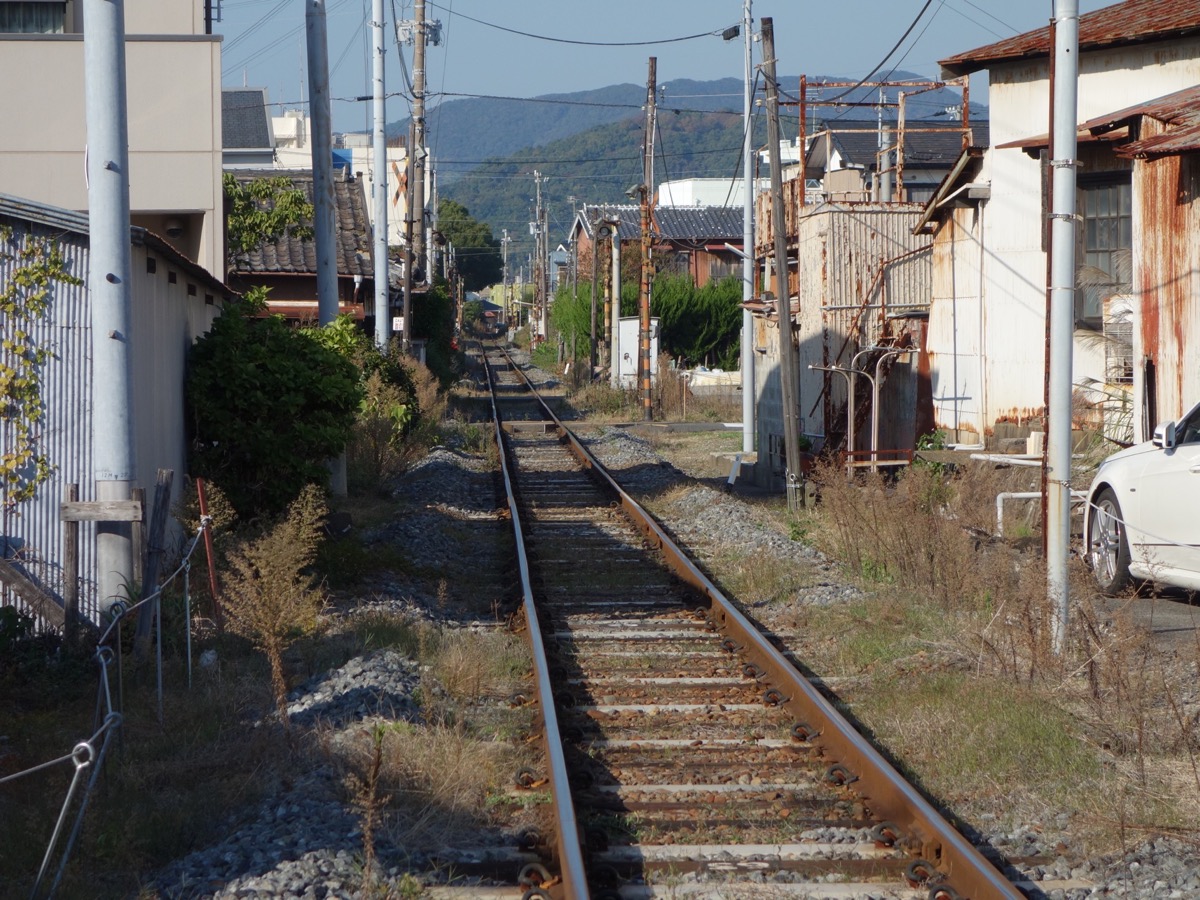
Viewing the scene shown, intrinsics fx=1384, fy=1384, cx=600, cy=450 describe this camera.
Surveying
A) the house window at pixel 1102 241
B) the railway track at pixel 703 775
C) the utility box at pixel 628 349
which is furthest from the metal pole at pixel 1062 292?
the utility box at pixel 628 349

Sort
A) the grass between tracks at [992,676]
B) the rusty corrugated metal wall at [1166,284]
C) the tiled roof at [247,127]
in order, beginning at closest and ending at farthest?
the grass between tracks at [992,676] < the rusty corrugated metal wall at [1166,284] < the tiled roof at [247,127]

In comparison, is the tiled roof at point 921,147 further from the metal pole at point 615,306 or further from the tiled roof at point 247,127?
the tiled roof at point 247,127

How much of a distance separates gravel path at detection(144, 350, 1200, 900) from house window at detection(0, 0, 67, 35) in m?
6.72

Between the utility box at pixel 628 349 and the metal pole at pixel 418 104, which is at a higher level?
the metal pole at pixel 418 104

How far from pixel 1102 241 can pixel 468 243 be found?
11685cm

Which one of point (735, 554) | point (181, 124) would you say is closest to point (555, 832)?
point (735, 554)

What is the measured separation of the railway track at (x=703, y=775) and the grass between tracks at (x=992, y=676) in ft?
1.29

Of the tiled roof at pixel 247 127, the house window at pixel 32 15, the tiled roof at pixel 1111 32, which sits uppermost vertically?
the tiled roof at pixel 247 127

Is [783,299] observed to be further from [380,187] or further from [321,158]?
[380,187]

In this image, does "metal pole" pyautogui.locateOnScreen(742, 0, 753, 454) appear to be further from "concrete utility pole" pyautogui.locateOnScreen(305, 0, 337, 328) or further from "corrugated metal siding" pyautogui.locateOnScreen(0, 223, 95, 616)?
"corrugated metal siding" pyautogui.locateOnScreen(0, 223, 95, 616)

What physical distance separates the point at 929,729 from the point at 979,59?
A: 14175 millimetres

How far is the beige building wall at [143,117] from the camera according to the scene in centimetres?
1495

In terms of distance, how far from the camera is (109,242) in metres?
7.96

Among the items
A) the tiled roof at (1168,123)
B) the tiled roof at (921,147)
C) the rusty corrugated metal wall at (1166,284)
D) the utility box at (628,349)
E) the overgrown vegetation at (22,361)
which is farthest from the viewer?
the tiled roof at (921,147)
